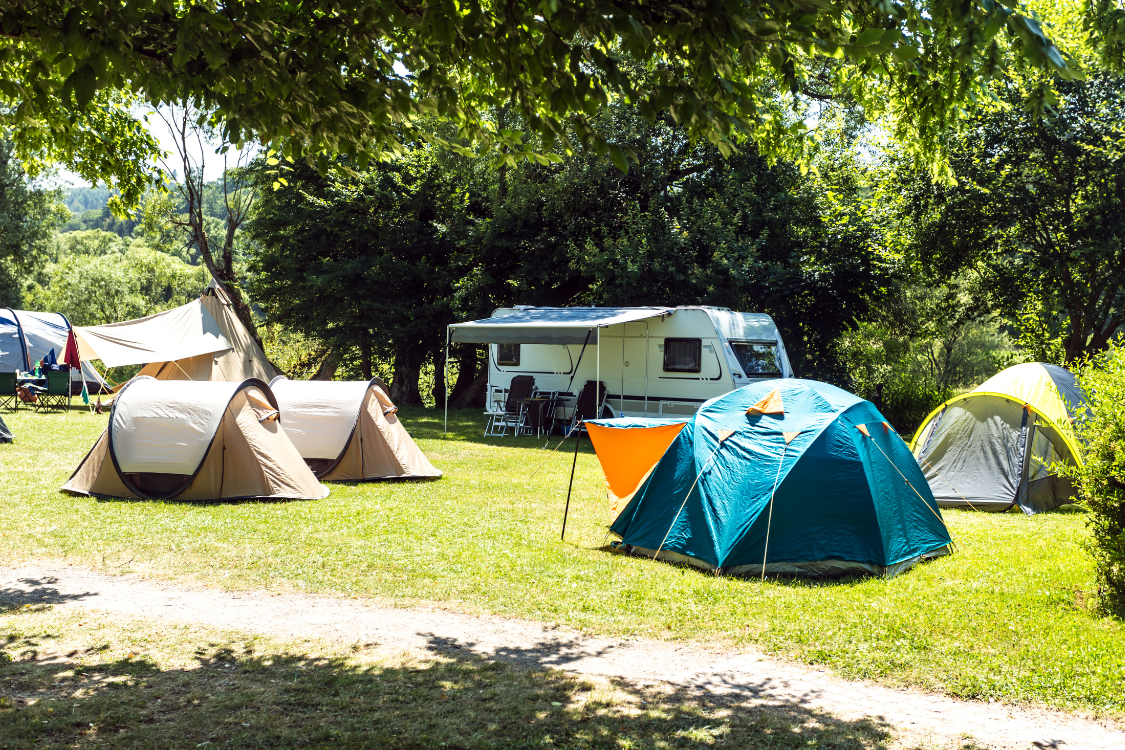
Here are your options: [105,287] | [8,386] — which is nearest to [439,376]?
[8,386]

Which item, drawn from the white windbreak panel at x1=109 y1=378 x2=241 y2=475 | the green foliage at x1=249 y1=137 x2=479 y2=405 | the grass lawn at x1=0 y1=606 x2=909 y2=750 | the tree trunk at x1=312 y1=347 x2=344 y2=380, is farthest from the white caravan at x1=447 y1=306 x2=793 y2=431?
the grass lawn at x1=0 y1=606 x2=909 y2=750

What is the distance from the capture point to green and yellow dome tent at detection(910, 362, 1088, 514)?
9.77 meters

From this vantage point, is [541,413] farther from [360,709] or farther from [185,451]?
[360,709]

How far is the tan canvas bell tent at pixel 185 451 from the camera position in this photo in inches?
351

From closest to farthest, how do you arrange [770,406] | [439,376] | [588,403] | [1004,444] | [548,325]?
[770,406], [1004,444], [548,325], [588,403], [439,376]

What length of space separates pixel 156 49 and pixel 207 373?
627 inches

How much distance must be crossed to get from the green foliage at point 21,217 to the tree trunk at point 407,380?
14688mm

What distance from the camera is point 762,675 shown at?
4613mm

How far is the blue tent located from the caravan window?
7.66 meters

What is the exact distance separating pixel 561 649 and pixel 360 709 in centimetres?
135

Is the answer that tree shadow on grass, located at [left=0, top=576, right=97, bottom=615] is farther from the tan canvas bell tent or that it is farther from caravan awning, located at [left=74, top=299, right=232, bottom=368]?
caravan awning, located at [left=74, top=299, right=232, bottom=368]

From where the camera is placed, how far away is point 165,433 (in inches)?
351

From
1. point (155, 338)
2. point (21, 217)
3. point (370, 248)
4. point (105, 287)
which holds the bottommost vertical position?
point (155, 338)

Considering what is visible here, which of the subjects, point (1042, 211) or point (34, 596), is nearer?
point (34, 596)
